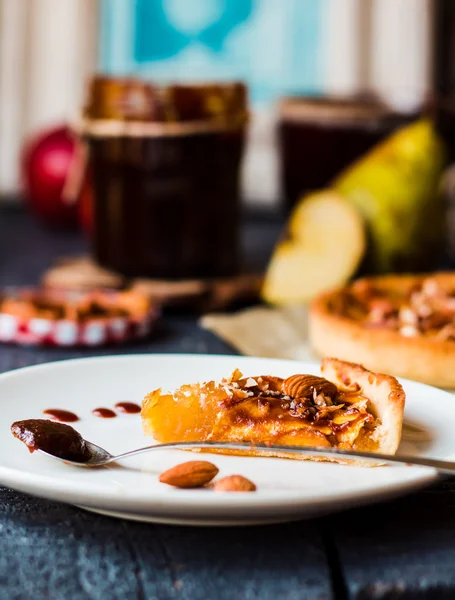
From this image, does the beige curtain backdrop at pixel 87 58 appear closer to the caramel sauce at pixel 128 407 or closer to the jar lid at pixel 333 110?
the jar lid at pixel 333 110

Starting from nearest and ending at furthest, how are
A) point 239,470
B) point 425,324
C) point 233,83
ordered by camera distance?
point 239,470
point 425,324
point 233,83

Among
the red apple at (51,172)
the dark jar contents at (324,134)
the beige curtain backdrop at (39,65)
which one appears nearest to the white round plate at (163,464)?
the dark jar contents at (324,134)

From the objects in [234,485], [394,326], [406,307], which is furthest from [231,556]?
[406,307]

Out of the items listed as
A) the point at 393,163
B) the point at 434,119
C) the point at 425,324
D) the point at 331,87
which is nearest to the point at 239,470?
the point at 425,324

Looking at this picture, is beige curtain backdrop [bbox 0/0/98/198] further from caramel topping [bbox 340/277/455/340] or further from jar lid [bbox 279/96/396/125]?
caramel topping [bbox 340/277/455/340]

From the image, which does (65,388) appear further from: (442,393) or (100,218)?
(100,218)

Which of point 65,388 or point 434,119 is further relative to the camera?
point 434,119

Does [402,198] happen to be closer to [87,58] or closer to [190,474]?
[190,474]
